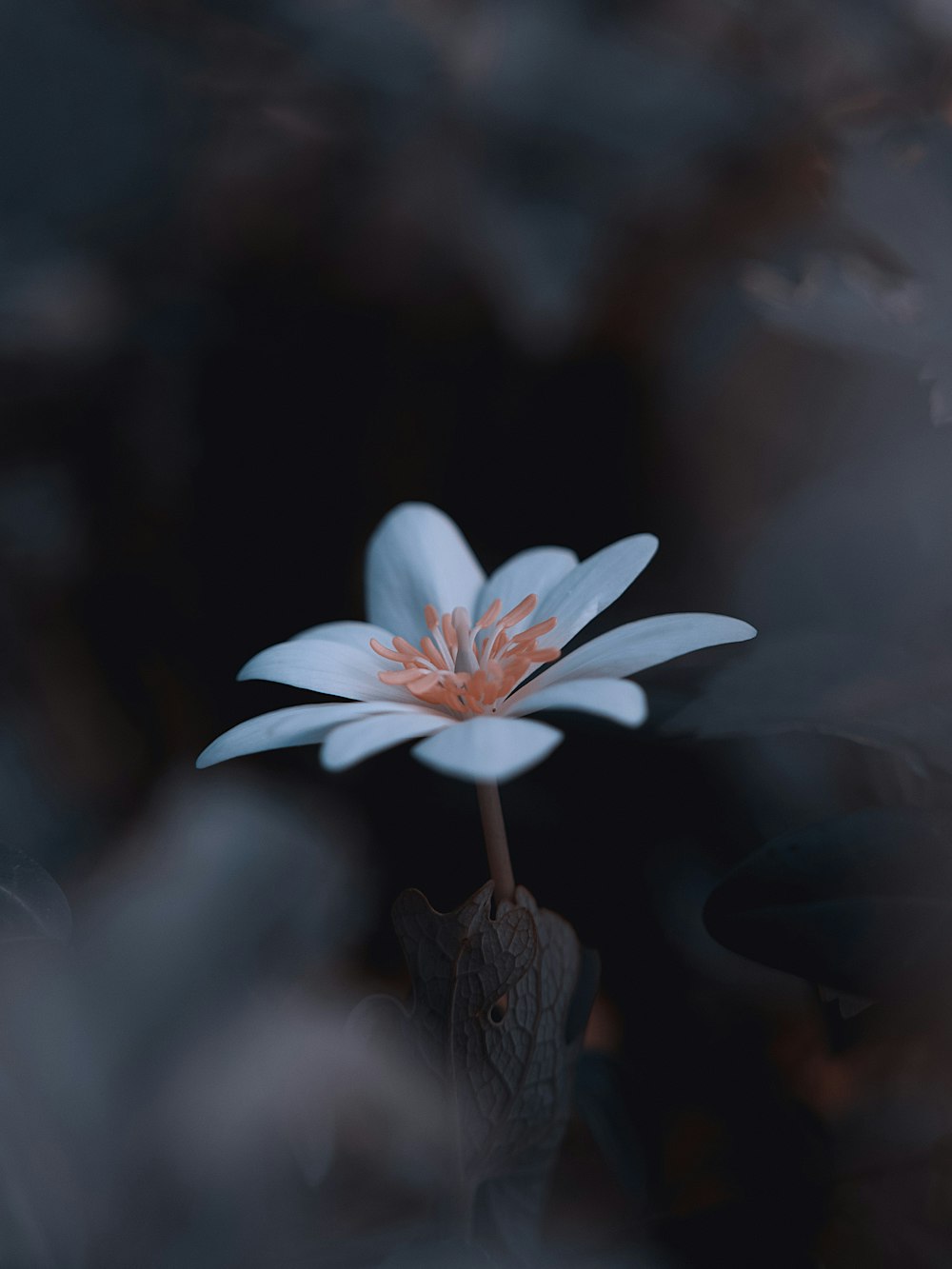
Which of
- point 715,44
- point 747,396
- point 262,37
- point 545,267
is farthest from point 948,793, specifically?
point 262,37

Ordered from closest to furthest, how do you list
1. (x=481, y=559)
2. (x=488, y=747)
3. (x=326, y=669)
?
(x=488, y=747) → (x=326, y=669) → (x=481, y=559)

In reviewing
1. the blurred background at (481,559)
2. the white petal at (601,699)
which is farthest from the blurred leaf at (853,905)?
the white petal at (601,699)

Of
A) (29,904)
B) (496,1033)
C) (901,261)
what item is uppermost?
(901,261)

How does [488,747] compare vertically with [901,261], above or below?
below

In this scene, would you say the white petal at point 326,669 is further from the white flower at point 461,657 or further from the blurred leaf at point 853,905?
the blurred leaf at point 853,905

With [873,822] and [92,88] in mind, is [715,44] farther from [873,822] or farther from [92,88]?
[873,822]

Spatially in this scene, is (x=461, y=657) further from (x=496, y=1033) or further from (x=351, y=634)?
(x=496, y=1033)

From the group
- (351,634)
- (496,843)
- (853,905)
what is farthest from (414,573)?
(853,905)
